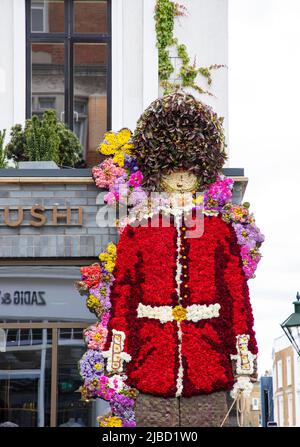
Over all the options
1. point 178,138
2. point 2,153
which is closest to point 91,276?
point 178,138

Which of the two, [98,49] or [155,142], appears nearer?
[155,142]

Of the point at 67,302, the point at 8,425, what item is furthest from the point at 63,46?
the point at 8,425

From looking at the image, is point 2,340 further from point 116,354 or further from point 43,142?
point 43,142

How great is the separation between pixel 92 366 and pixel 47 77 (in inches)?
182

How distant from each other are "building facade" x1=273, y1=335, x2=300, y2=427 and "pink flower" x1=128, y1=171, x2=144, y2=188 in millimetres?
15982

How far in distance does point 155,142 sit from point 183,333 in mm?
2542

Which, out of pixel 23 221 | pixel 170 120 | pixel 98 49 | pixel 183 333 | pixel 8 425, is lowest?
pixel 8 425

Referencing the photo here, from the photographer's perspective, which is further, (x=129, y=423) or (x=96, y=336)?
(x=96, y=336)

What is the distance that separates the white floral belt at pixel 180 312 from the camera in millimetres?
17547

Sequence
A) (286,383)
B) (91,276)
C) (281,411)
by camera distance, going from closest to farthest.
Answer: (91,276) → (286,383) → (281,411)

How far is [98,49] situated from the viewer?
19.6 m

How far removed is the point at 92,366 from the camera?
17453mm

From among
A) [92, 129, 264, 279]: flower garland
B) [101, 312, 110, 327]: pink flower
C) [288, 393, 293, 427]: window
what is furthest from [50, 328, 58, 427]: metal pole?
[288, 393, 293, 427]: window

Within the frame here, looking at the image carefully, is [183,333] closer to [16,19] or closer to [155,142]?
[155,142]
